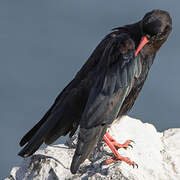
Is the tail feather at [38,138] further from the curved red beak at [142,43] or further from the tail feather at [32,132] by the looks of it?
the curved red beak at [142,43]

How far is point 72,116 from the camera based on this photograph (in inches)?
293

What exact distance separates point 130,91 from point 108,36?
3.21 feet

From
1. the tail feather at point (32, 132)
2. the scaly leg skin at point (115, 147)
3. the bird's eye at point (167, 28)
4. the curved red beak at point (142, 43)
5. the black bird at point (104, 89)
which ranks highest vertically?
the bird's eye at point (167, 28)

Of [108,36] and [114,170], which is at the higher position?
[108,36]

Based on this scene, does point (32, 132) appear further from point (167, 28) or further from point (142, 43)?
point (167, 28)

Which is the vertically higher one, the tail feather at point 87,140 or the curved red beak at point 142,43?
the curved red beak at point 142,43

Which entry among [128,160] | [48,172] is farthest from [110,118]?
[48,172]

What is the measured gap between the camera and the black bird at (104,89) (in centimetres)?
707

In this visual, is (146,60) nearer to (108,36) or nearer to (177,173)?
(108,36)

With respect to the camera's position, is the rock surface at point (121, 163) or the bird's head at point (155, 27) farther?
the bird's head at point (155, 27)

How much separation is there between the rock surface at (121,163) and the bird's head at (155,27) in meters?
1.42

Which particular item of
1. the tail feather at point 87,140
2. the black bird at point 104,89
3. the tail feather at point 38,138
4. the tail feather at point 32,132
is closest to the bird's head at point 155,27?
the black bird at point 104,89

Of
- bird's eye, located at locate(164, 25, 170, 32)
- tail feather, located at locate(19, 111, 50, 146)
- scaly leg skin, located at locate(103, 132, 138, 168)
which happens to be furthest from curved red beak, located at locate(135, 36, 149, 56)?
tail feather, located at locate(19, 111, 50, 146)

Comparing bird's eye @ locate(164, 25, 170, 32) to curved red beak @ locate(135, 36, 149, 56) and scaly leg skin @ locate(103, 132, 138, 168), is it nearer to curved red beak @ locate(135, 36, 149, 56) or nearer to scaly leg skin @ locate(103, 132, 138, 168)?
curved red beak @ locate(135, 36, 149, 56)
